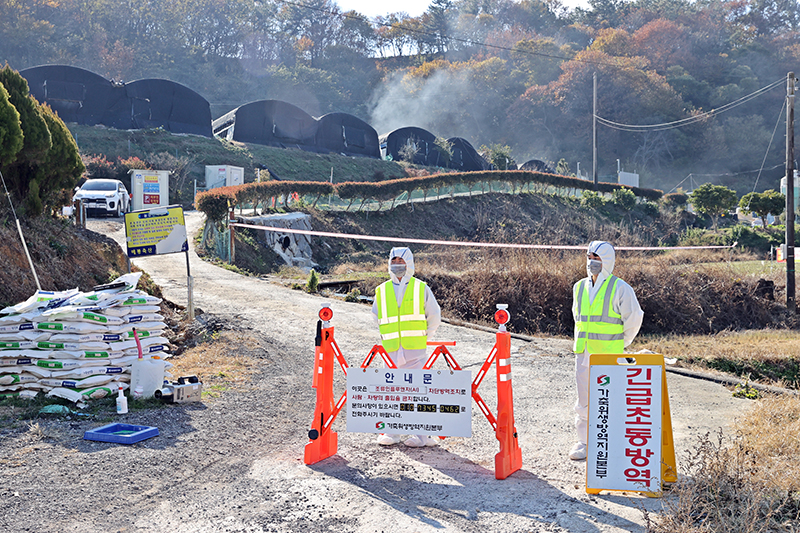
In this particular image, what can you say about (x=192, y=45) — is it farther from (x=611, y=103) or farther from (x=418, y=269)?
(x=418, y=269)

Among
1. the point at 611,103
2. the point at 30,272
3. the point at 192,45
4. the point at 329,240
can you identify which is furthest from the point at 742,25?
the point at 30,272

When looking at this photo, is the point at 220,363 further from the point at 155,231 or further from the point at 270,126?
the point at 270,126

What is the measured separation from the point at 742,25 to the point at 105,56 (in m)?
73.1

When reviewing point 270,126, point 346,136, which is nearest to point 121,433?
point 270,126

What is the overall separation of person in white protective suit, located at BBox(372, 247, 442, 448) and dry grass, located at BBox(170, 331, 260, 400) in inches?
113

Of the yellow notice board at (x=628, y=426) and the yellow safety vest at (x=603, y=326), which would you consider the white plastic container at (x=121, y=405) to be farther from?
the yellow notice board at (x=628, y=426)

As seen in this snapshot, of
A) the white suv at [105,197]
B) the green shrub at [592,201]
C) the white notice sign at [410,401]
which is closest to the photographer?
the white notice sign at [410,401]

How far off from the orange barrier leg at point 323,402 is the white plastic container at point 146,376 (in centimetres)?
252

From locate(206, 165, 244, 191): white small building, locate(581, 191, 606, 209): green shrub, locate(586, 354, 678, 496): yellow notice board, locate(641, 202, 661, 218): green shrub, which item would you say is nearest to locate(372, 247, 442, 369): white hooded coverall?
locate(586, 354, 678, 496): yellow notice board

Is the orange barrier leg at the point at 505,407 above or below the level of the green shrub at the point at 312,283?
below

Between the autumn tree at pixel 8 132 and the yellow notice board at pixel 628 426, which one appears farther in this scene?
the autumn tree at pixel 8 132

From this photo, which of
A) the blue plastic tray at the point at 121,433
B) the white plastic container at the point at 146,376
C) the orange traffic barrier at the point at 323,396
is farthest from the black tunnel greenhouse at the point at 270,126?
the orange traffic barrier at the point at 323,396

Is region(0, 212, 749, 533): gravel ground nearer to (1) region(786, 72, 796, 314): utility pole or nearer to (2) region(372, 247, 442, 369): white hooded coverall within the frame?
(2) region(372, 247, 442, 369): white hooded coverall

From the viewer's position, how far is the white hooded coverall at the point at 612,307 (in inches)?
222
